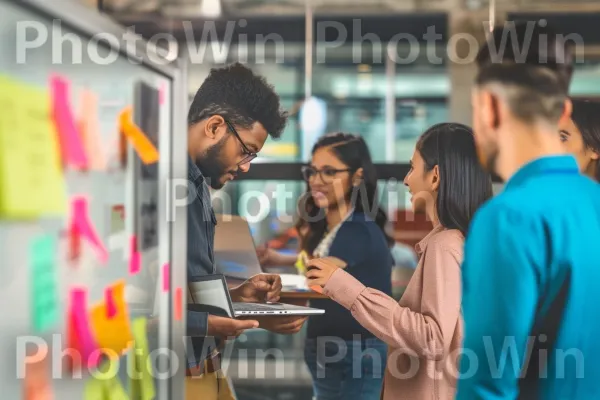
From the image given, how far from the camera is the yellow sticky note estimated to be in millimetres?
901

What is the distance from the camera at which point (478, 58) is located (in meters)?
1.41

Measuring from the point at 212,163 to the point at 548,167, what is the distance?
3.18 ft

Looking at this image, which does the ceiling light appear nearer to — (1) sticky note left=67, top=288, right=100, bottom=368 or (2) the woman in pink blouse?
(2) the woman in pink blouse

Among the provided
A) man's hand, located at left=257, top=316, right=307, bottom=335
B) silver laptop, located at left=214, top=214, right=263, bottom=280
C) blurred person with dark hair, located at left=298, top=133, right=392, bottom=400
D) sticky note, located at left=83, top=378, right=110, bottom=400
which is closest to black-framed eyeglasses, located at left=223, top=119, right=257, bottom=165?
silver laptop, located at left=214, top=214, right=263, bottom=280

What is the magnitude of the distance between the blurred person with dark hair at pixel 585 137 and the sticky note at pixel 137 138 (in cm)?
128

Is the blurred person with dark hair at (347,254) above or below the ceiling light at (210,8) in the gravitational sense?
below

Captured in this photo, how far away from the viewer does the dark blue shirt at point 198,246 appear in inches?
73.4

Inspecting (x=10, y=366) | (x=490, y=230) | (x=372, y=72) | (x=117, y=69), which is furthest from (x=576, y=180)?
(x=372, y=72)

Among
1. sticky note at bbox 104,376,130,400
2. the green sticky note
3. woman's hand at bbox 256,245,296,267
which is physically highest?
the green sticky note

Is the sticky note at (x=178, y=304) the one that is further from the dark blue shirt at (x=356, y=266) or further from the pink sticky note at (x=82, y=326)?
the dark blue shirt at (x=356, y=266)

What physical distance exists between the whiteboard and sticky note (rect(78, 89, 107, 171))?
0.01m

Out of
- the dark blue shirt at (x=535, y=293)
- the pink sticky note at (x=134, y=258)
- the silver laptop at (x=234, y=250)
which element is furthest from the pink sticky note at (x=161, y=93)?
the silver laptop at (x=234, y=250)

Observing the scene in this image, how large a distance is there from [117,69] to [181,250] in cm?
46

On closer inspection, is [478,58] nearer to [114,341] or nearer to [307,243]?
[114,341]
